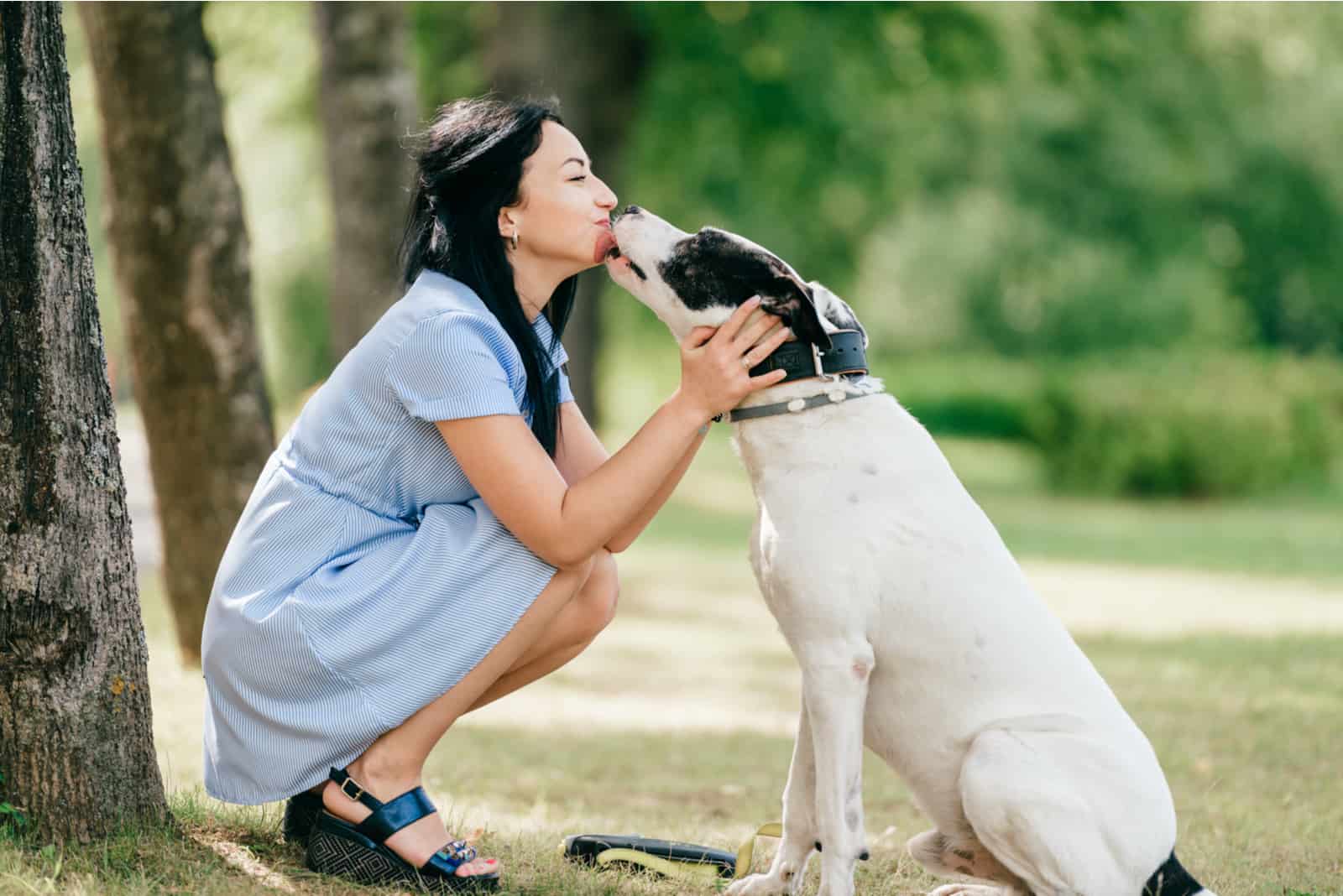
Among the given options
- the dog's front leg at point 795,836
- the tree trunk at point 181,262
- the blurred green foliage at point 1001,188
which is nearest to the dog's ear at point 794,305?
the dog's front leg at point 795,836

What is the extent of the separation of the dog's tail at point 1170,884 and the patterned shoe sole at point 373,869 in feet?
4.69

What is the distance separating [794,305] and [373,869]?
60.8 inches

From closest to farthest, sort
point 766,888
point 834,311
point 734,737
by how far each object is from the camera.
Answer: point 834,311
point 766,888
point 734,737

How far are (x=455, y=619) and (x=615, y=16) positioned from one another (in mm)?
12588

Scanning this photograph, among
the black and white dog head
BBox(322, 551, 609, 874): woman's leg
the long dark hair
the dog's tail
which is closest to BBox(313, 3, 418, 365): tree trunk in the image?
the long dark hair

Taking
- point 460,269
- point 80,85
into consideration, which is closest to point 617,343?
point 80,85

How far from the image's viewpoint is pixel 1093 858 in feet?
9.36

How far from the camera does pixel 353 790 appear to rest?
3.06 m

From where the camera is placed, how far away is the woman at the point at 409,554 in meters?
3.02

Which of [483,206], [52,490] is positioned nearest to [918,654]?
[483,206]

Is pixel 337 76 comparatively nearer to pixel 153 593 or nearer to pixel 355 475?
pixel 153 593

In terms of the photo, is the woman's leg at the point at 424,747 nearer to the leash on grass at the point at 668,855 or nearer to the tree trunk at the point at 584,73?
the leash on grass at the point at 668,855

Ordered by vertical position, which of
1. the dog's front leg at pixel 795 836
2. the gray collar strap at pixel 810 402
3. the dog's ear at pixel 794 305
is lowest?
the dog's front leg at pixel 795 836

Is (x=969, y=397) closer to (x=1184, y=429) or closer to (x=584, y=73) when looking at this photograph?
(x=1184, y=429)
